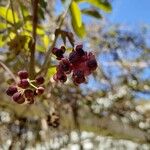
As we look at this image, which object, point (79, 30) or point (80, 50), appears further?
point (79, 30)

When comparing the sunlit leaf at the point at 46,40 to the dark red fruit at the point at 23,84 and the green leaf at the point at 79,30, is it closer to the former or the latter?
the green leaf at the point at 79,30

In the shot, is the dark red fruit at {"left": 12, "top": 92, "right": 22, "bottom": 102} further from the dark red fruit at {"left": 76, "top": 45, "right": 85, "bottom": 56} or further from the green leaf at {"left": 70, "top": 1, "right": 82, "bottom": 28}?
the green leaf at {"left": 70, "top": 1, "right": 82, "bottom": 28}

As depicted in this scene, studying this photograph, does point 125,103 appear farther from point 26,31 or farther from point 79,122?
point 26,31

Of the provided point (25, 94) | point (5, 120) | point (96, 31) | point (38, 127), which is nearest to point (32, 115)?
point (38, 127)

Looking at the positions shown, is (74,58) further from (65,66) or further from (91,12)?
(91,12)

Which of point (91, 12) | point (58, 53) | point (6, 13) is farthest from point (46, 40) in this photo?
point (58, 53)

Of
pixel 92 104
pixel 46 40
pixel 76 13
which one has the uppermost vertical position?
pixel 76 13
